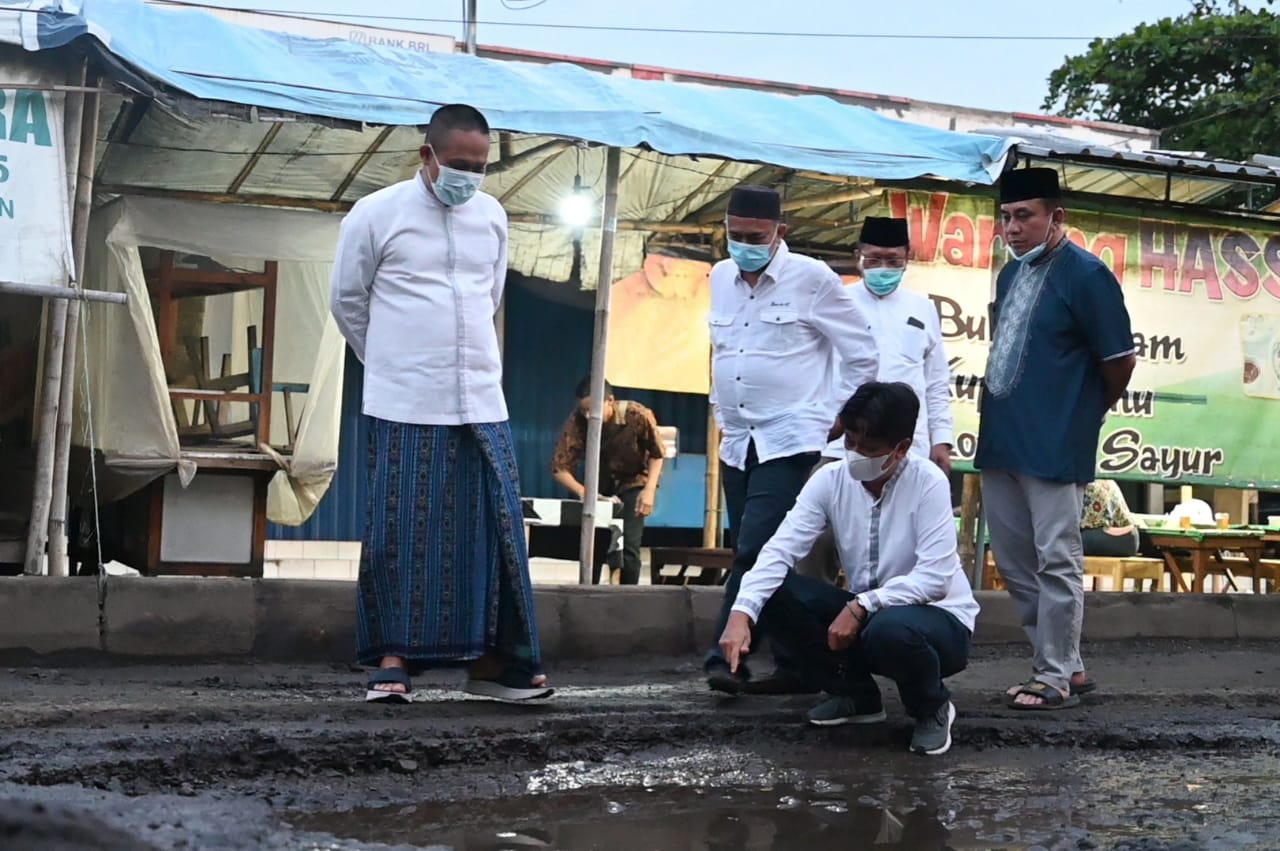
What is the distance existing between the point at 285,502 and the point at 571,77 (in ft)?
10.8

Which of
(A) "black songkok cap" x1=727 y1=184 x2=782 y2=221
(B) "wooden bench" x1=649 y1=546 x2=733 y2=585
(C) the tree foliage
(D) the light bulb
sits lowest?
(B) "wooden bench" x1=649 y1=546 x2=733 y2=585

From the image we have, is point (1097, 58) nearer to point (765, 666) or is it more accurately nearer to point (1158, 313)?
point (1158, 313)

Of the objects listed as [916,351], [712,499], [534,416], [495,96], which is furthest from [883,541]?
[534,416]

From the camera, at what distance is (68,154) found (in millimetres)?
6684

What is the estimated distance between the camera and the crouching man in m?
4.44

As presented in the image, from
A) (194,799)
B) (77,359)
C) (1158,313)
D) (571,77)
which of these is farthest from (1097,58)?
(194,799)

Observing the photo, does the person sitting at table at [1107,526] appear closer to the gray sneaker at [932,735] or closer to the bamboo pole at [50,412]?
the gray sneaker at [932,735]

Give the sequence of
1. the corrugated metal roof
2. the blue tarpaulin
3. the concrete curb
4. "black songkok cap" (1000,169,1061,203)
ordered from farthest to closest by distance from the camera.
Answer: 1. the corrugated metal roof
2. the blue tarpaulin
3. the concrete curb
4. "black songkok cap" (1000,169,1061,203)

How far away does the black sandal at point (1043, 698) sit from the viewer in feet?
17.8

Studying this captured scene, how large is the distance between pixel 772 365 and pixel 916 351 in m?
0.99

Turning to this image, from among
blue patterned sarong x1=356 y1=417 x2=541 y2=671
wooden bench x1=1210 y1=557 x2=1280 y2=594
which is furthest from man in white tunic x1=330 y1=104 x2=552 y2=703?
wooden bench x1=1210 y1=557 x2=1280 y2=594

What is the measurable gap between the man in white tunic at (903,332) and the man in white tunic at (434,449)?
1.68m

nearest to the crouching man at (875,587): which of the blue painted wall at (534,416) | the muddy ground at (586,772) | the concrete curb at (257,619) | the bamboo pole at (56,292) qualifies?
the muddy ground at (586,772)

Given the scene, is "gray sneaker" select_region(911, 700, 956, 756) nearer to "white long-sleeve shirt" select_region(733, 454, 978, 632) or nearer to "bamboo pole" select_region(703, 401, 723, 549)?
"white long-sleeve shirt" select_region(733, 454, 978, 632)
